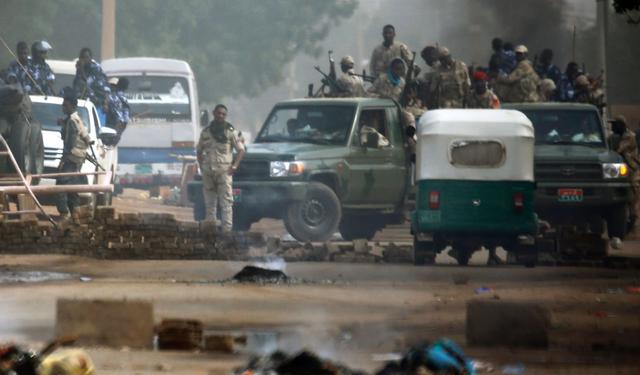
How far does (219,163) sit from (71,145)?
2652mm

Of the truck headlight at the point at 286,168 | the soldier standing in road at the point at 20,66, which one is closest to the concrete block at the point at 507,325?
the truck headlight at the point at 286,168

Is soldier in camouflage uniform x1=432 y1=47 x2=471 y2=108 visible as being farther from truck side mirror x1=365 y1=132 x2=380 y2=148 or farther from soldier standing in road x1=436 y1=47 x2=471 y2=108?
truck side mirror x1=365 y1=132 x2=380 y2=148

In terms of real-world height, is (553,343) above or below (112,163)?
below

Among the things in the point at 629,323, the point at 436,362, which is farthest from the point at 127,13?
the point at 436,362

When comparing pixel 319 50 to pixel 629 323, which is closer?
pixel 629 323

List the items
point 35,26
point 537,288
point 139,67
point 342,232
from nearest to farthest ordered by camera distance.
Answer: point 537,288, point 342,232, point 139,67, point 35,26

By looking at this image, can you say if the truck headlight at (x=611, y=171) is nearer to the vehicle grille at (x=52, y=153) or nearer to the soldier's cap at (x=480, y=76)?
→ the soldier's cap at (x=480, y=76)

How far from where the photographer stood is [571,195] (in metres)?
22.2

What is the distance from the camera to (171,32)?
5734cm

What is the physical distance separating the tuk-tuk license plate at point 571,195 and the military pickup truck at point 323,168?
2.15 m

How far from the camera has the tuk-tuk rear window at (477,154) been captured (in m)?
19.9

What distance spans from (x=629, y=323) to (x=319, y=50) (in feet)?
166

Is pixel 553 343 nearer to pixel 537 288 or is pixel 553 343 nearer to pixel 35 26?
pixel 537 288

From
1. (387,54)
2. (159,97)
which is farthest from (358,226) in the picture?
(159,97)
